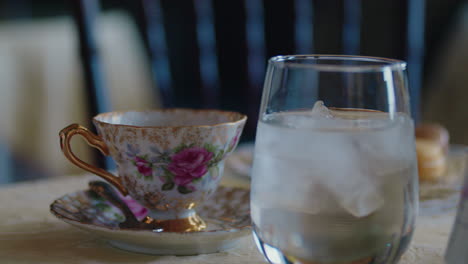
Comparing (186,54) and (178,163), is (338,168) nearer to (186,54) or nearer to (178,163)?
(178,163)

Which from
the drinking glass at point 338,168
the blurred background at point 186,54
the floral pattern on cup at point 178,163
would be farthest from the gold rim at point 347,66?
the blurred background at point 186,54

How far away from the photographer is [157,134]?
1.27ft

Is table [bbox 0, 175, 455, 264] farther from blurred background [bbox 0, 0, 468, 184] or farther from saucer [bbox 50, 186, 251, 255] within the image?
blurred background [bbox 0, 0, 468, 184]

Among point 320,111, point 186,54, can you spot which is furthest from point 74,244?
point 186,54

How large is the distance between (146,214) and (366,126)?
22cm

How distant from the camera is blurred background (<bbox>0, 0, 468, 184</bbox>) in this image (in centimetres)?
123

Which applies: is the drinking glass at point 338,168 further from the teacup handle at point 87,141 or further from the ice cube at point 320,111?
the teacup handle at point 87,141

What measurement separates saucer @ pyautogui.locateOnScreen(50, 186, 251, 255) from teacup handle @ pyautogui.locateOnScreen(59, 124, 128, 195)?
0.03m

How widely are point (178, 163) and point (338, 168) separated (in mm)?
146

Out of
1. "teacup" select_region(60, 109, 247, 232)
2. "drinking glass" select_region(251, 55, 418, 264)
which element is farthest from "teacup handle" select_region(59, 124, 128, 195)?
"drinking glass" select_region(251, 55, 418, 264)

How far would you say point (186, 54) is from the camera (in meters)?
2.16

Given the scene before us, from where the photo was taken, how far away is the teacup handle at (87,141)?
0.41 metres

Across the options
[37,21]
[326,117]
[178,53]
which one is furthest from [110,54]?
[326,117]

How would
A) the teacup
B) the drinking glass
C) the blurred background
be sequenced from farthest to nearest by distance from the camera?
the blurred background
the teacup
the drinking glass
